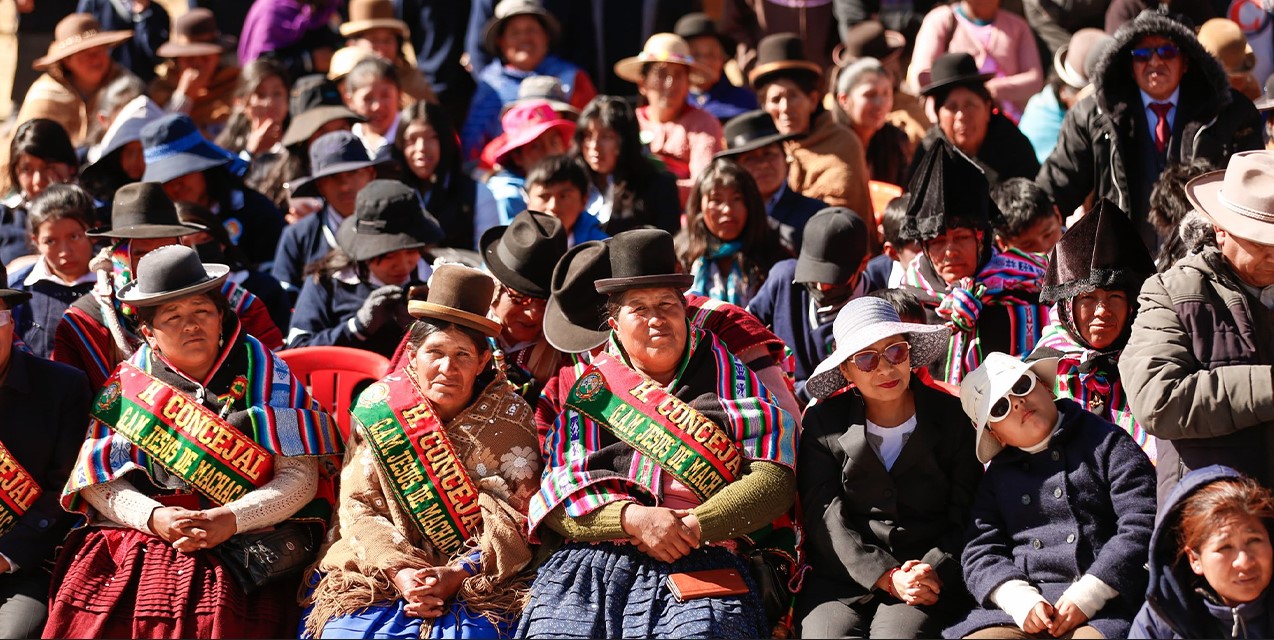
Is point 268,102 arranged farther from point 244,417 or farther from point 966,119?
point 244,417

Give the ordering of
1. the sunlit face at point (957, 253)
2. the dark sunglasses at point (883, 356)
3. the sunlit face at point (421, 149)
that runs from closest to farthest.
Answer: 1. the dark sunglasses at point (883, 356)
2. the sunlit face at point (957, 253)
3. the sunlit face at point (421, 149)

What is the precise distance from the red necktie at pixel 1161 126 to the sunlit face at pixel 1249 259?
2770mm

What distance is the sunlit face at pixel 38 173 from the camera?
28.9 feet

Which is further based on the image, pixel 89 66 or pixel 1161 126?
pixel 89 66

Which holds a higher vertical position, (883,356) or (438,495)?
(883,356)


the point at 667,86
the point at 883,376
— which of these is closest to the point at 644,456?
A: the point at 883,376

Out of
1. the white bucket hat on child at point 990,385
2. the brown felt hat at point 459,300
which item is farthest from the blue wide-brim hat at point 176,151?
the white bucket hat on child at point 990,385

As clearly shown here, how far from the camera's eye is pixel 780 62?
396 inches

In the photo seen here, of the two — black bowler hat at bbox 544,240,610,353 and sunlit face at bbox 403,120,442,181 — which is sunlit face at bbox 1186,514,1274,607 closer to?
black bowler hat at bbox 544,240,610,353

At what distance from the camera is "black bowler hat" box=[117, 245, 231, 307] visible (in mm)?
5941

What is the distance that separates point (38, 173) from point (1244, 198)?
6.48 m

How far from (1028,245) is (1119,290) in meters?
1.65

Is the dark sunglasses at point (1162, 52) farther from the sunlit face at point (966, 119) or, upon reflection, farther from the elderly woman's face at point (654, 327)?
the elderly woman's face at point (654, 327)

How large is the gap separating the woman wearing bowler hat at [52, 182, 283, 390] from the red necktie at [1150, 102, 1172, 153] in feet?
14.5
